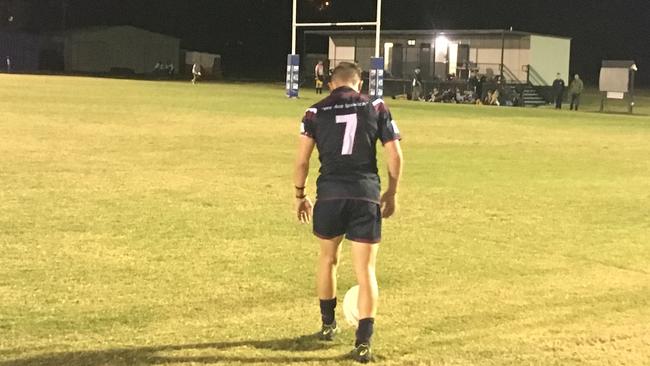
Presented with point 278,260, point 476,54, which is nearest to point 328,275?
point 278,260

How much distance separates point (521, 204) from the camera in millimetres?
12594

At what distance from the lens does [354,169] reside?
564cm

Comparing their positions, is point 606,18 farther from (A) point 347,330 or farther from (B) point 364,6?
(A) point 347,330

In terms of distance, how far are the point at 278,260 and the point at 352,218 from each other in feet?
10.4

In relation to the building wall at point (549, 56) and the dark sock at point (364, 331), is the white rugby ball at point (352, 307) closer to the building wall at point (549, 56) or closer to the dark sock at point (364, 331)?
the dark sock at point (364, 331)

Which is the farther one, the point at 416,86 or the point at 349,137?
the point at 416,86

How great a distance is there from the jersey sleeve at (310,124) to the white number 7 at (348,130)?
0.58ft

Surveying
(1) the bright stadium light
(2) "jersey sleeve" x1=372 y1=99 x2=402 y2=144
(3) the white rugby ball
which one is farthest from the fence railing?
(2) "jersey sleeve" x1=372 y1=99 x2=402 y2=144

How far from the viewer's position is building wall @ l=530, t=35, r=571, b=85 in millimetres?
46938

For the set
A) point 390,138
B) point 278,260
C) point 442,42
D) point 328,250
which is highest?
point 442,42

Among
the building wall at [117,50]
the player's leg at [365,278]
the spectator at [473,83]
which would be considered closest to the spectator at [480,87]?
the spectator at [473,83]

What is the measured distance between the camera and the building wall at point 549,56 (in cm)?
4694

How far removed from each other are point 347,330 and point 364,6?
247 feet

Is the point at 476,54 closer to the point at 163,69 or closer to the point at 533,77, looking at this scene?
the point at 533,77
